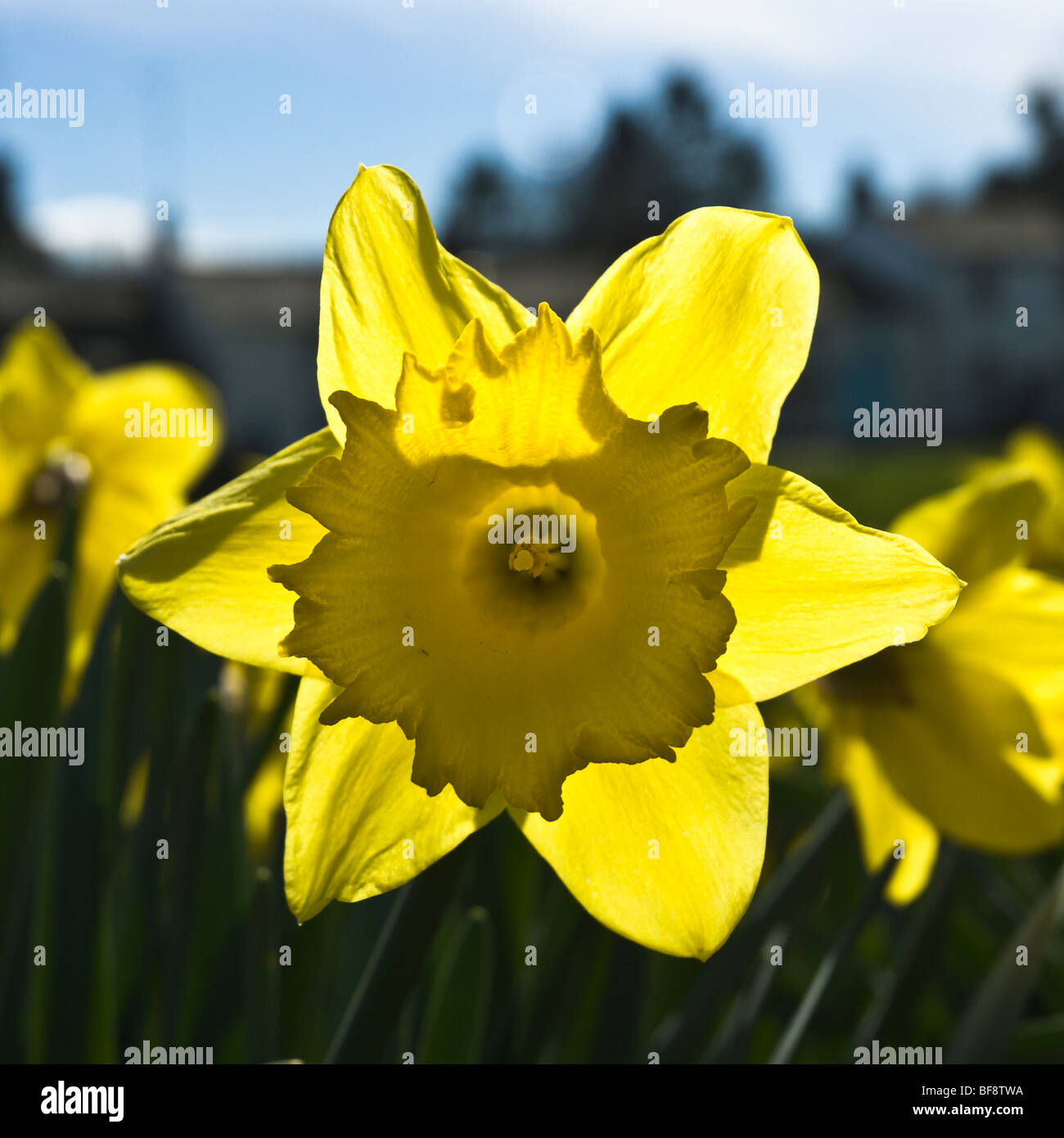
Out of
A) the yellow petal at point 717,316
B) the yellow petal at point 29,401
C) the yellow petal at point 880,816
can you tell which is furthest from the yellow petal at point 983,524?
the yellow petal at point 29,401

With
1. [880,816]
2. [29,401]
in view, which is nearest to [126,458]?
[29,401]

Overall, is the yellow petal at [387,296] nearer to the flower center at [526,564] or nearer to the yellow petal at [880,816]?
the flower center at [526,564]

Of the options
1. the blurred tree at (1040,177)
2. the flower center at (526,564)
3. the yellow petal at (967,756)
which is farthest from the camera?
the blurred tree at (1040,177)

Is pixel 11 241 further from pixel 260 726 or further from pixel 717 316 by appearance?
pixel 717 316

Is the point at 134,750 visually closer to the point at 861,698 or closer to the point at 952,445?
the point at 861,698

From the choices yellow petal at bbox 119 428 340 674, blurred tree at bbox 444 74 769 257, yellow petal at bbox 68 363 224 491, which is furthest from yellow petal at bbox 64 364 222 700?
blurred tree at bbox 444 74 769 257

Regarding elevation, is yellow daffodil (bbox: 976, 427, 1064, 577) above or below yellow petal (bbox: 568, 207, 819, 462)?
below

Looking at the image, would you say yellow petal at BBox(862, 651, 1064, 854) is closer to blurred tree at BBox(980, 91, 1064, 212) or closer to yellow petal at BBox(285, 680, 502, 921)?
yellow petal at BBox(285, 680, 502, 921)

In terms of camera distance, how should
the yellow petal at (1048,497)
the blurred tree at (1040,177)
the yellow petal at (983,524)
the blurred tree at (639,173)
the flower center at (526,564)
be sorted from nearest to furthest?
the flower center at (526,564) → the yellow petal at (983,524) → the yellow petal at (1048,497) → the blurred tree at (1040,177) → the blurred tree at (639,173)
